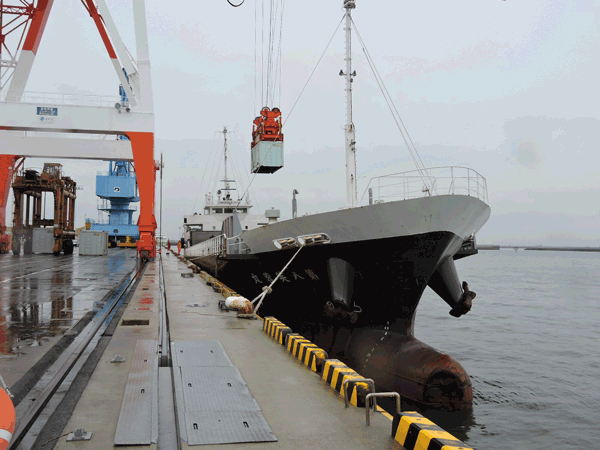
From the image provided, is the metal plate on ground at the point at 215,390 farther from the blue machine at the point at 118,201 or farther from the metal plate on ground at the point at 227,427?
the blue machine at the point at 118,201

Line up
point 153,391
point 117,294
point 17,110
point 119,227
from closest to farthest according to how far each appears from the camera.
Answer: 1. point 153,391
2. point 117,294
3. point 17,110
4. point 119,227

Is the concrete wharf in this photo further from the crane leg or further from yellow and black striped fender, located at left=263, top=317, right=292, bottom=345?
the crane leg

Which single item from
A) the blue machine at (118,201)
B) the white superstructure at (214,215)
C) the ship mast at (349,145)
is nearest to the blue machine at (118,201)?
the blue machine at (118,201)

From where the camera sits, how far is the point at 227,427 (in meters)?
3.47

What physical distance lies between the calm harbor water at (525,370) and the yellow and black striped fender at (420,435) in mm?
4244

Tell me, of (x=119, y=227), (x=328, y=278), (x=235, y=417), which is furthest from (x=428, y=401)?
(x=119, y=227)

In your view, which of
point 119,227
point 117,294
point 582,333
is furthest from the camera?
point 119,227

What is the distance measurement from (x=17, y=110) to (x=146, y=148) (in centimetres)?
627

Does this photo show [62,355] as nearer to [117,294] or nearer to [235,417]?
[235,417]

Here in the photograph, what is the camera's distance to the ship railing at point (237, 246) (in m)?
14.0

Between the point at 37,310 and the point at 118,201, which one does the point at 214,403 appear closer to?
the point at 37,310

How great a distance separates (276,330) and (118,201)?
63.0 m

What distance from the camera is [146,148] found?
24.0m

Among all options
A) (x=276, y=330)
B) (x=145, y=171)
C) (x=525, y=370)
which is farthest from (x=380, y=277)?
(x=145, y=171)
